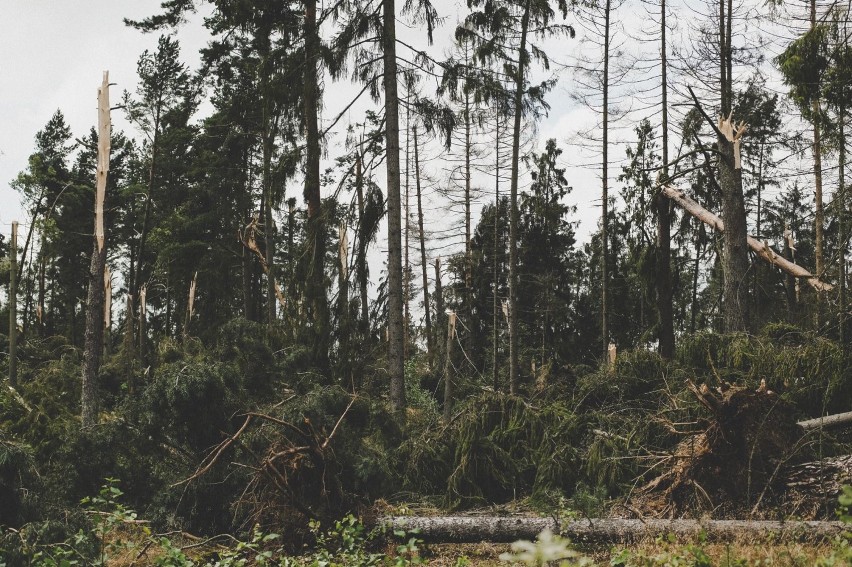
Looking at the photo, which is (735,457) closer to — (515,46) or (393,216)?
(393,216)

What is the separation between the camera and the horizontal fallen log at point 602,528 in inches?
199

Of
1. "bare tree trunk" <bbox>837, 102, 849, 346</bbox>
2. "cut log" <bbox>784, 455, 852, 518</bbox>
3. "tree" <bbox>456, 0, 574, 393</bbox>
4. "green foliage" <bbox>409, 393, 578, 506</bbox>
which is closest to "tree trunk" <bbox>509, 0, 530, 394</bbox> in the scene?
"tree" <bbox>456, 0, 574, 393</bbox>

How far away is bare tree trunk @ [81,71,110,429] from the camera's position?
8.82m

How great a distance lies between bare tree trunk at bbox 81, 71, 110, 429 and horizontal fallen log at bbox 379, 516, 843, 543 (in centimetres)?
557

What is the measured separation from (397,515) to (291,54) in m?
8.18

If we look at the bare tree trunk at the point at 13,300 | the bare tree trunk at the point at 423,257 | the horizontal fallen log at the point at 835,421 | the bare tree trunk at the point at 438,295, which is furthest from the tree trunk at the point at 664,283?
the bare tree trunk at the point at 423,257

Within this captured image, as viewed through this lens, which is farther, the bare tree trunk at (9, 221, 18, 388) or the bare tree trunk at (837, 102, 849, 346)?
the bare tree trunk at (9, 221, 18, 388)

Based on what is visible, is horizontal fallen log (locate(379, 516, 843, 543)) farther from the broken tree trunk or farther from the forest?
the broken tree trunk

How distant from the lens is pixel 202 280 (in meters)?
23.8

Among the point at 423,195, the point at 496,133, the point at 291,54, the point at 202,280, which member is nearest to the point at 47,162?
the point at 202,280

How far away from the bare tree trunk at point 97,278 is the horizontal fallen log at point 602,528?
219 inches

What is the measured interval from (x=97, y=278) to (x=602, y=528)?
7.52m

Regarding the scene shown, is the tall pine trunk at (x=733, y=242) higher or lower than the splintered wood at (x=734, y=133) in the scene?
lower

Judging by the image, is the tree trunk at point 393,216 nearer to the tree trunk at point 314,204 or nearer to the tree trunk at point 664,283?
the tree trunk at point 314,204
